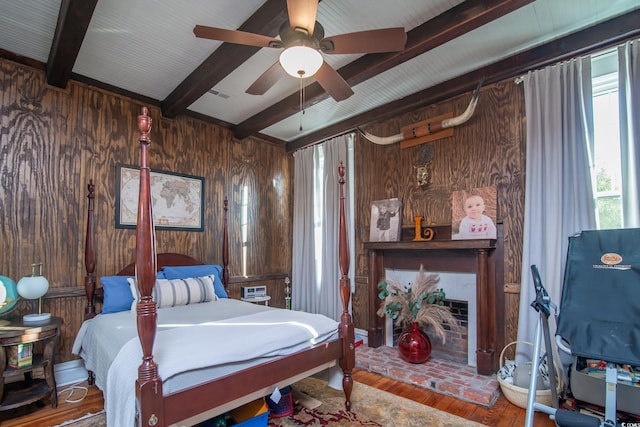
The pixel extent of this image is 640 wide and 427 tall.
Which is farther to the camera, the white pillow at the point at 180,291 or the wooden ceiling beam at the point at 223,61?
the white pillow at the point at 180,291

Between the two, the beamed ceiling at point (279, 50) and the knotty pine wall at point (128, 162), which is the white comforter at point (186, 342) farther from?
the beamed ceiling at point (279, 50)

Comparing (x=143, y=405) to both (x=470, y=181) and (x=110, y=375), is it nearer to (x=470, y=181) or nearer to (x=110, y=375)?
(x=110, y=375)

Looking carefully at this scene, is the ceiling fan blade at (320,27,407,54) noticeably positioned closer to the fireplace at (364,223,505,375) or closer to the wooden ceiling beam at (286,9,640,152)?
the wooden ceiling beam at (286,9,640,152)

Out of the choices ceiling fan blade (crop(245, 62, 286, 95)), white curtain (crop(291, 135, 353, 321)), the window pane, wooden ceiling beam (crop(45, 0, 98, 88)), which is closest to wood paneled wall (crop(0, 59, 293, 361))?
wooden ceiling beam (crop(45, 0, 98, 88))

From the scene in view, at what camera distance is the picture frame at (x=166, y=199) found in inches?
139

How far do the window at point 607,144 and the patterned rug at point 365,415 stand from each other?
193cm

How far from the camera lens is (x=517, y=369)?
8.54ft

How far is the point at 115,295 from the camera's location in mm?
3020

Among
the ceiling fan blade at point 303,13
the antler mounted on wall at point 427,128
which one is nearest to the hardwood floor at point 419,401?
the antler mounted on wall at point 427,128

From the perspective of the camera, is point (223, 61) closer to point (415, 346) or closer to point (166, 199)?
point (166, 199)

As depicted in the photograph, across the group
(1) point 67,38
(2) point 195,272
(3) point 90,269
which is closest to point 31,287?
(3) point 90,269

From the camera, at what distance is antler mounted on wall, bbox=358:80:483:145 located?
122 inches

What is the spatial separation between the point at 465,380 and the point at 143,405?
2.52 metres

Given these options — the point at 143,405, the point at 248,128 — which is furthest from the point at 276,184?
the point at 143,405
